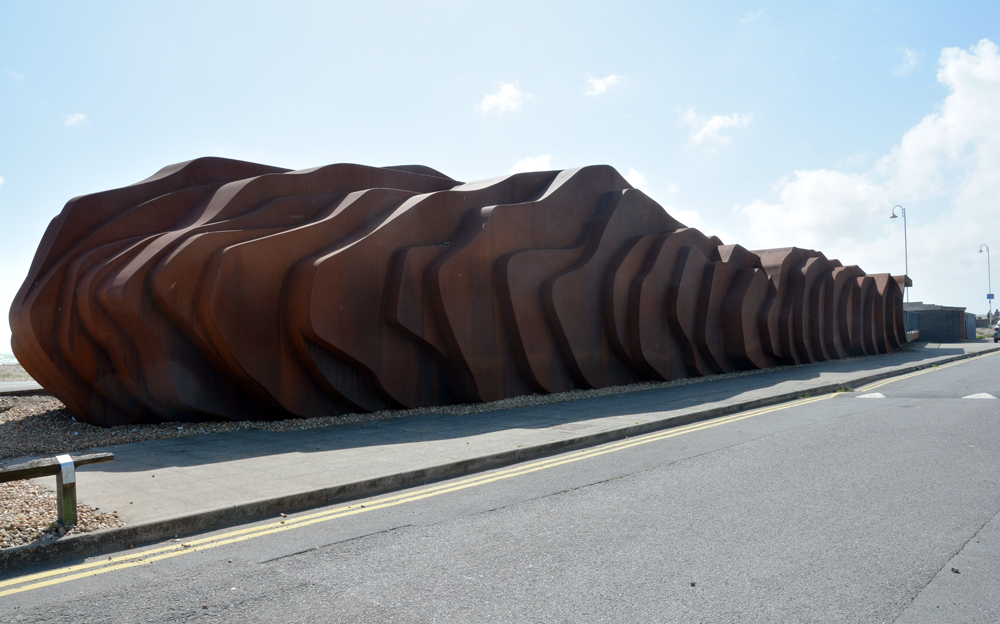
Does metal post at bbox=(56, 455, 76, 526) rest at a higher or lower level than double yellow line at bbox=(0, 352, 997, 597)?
higher

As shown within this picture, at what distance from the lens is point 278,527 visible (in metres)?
5.86

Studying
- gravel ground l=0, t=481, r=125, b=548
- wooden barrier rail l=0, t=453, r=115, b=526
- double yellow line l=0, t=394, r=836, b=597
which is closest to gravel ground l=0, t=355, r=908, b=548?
gravel ground l=0, t=481, r=125, b=548

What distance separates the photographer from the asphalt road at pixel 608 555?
403 cm

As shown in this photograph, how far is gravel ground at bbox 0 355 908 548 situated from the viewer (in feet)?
17.9

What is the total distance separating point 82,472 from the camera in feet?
25.0

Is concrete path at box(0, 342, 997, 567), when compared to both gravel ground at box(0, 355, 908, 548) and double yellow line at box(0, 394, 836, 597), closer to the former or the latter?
double yellow line at box(0, 394, 836, 597)

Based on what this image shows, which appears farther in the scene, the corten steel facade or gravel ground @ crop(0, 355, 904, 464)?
the corten steel facade

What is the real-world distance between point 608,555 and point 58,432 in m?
9.56

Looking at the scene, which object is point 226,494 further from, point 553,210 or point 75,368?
point 553,210

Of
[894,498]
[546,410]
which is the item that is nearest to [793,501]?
[894,498]

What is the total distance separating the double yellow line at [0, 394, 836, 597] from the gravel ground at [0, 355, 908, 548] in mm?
500

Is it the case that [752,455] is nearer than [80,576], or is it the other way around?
[80,576]

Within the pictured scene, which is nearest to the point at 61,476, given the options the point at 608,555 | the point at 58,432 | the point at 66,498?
the point at 66,498

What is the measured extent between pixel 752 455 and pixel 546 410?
15.3 ft
